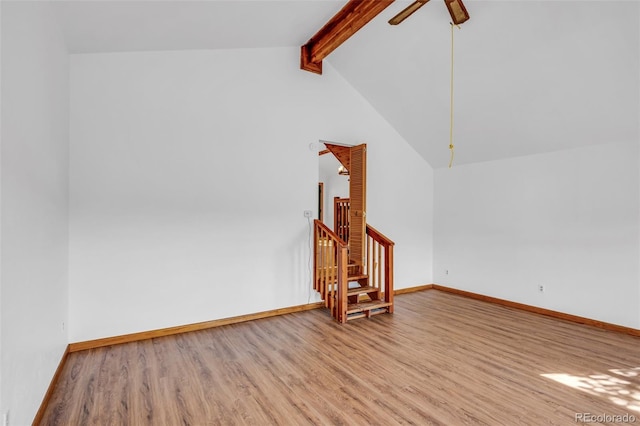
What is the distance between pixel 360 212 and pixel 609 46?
3167mm

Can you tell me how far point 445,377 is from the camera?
270 centimetres

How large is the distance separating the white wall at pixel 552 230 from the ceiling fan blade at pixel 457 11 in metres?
2.46

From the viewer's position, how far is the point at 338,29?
13.0ft

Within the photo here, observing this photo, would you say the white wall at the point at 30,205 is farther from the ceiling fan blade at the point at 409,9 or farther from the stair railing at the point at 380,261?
the stair railing at the point at 380,261

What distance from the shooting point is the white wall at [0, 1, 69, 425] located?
1.65 metres

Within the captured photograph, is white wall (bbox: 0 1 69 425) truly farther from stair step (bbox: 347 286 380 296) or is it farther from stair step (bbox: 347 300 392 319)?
stair step (bbox: 347 286 380 296)

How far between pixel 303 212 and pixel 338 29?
95.0 inches

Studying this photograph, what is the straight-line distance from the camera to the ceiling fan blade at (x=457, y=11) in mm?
2830

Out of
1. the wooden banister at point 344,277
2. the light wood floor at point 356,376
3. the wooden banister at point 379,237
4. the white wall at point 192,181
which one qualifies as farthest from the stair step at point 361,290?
the wooden banister at point 379,237

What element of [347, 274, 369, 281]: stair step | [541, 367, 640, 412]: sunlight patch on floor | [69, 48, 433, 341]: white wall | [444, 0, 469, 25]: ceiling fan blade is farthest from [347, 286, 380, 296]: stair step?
[444, 0, 469, 25]: ceiling fan blade

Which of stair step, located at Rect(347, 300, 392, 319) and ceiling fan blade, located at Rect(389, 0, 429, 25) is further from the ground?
ceiling fan blade, located at Rect(389, 0, 429, 25)

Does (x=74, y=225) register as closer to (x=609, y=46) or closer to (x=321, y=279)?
(x=321, y=279)

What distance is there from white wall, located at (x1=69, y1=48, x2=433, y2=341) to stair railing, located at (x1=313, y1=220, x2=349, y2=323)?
0.20m

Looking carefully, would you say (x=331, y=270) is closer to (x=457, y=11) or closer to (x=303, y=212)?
(x=303, y=212)
